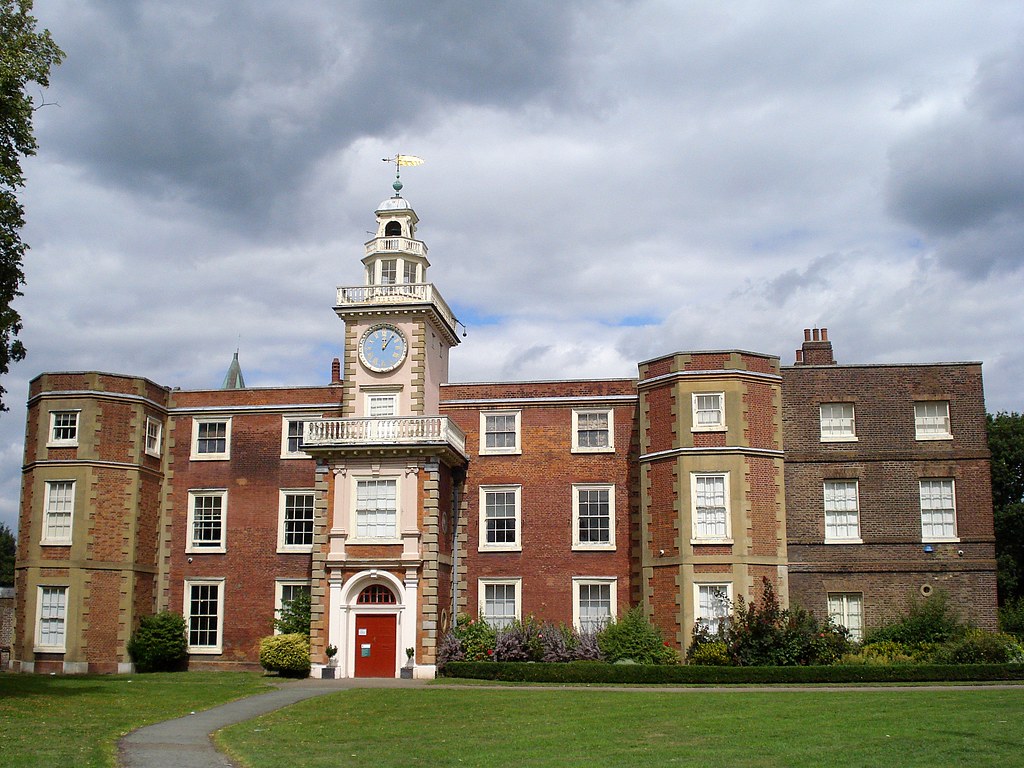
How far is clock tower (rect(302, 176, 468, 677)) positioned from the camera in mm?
33750

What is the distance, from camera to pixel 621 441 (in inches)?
1447

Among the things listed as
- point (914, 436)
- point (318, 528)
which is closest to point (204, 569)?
point (318, 528)

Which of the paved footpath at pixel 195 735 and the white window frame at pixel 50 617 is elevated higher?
the white window frame at pixel 50 617

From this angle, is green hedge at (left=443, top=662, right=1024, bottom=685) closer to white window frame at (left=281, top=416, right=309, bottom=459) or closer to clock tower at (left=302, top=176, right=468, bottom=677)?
clock tower at (left=302, top=176, right=468, bottom=677)

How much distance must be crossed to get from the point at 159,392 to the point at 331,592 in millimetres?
11269

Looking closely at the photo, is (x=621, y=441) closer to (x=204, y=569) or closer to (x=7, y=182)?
(x=204, y=569)

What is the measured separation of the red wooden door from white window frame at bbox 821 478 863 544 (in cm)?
1457

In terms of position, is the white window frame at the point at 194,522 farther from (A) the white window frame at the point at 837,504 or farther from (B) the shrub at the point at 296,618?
(A) the white window frame at the point at 837,504

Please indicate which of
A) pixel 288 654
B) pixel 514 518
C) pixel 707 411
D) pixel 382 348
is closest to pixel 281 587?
pixel 288 654

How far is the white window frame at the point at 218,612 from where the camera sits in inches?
1491

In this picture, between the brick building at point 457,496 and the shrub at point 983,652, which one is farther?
the brick building at point 457,496

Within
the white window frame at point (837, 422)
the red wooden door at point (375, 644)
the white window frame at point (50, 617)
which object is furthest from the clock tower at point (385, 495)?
the white window frame at point (837, 422)

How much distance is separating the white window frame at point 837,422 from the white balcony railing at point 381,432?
40.6 feet

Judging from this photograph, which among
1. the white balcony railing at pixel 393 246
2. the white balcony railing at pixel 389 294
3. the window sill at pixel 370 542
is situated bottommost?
the window sill at pixel 370 542
